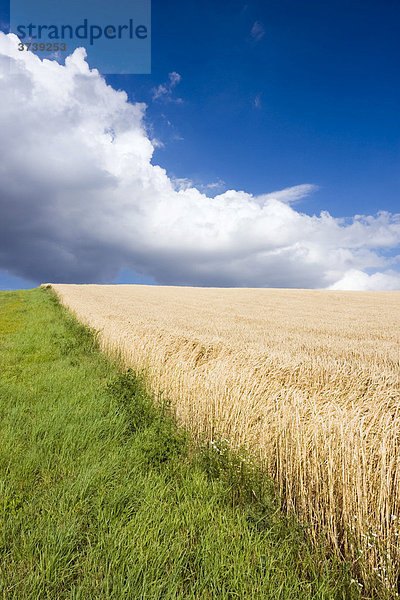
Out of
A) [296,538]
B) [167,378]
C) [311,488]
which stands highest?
[167,378]

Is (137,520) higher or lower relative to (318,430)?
lower

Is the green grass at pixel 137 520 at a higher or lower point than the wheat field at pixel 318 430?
lower

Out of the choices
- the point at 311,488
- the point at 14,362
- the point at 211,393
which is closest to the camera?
the point at 311,488

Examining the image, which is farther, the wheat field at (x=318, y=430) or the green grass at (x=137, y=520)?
the wheat field at (x=318, y=430)

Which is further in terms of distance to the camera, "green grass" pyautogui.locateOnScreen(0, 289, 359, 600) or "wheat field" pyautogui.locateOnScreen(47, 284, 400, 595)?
"wheat field" pyautogui.locateOnScreen(47, 284, 400, 595)

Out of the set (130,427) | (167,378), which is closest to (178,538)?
(130,427)

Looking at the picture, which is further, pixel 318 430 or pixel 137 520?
pixel 318 430

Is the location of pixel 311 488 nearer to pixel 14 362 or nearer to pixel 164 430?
pixel 164 430

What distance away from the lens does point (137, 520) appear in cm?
270

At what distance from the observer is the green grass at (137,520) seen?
221 cm

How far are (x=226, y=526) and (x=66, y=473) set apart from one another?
192cm

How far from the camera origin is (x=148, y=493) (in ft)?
10.00

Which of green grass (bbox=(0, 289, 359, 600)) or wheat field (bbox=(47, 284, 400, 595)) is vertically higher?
wheat field (bbox=(47, 284, 400, 595))

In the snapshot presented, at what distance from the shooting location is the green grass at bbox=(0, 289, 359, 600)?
221 cm
